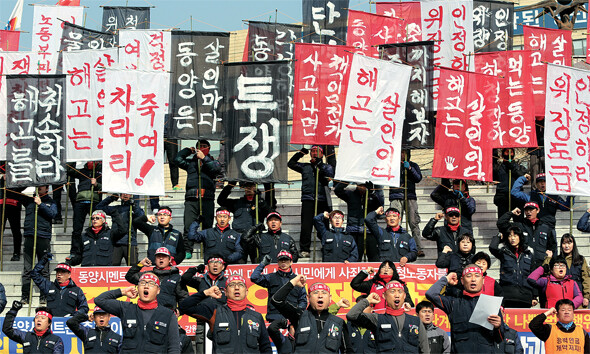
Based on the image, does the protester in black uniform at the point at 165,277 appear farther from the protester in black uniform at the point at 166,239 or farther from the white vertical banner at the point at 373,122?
the white vertical banner at the point at 373,122

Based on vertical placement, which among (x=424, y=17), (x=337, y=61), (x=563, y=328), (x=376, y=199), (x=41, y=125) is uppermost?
(x=424, y=17)

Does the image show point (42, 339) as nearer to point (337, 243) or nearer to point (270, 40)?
point (337, 243)

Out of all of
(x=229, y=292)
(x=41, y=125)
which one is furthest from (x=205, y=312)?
(x=41, y=125)

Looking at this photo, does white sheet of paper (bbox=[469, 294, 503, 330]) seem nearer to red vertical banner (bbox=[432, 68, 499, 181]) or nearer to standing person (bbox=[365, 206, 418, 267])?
standing person (bbox=[365, 206, 418, 267])

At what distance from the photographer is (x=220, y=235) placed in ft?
50.5

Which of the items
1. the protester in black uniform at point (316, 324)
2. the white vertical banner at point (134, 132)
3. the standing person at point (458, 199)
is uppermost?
the white vertical banner at point (134, 132)

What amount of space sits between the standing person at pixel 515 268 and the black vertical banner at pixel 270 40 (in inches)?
286

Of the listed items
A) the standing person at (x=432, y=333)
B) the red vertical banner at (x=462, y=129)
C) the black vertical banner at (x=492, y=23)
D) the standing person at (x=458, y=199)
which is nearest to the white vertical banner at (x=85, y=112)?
the red vertical banner at (x=462, y=129)

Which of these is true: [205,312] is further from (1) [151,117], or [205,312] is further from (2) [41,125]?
(2) [41,125]

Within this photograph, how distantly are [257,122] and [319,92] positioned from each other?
151cm

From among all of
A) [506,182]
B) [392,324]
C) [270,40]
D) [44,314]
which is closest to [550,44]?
[506,182]

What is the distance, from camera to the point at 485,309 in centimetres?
1106

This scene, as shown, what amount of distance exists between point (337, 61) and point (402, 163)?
2.20 meters

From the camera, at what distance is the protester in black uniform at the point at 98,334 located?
486 inches
